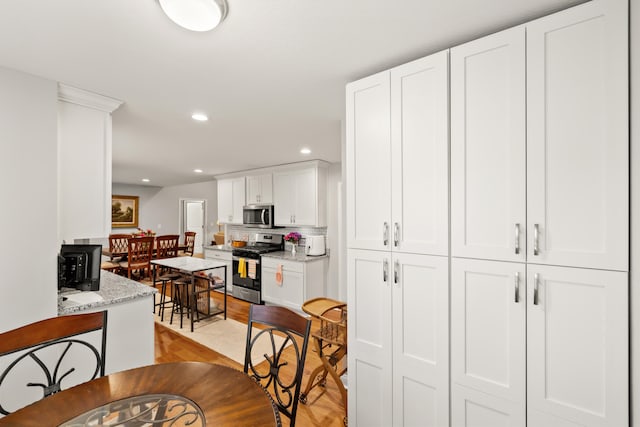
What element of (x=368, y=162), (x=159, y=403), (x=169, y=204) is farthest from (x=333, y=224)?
(x=169, y=204)

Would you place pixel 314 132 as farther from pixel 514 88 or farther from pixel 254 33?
pixel 514 88

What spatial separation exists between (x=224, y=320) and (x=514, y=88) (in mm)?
4256

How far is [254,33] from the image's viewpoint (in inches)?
56.3

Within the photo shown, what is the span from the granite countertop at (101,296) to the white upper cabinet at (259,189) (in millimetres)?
2997

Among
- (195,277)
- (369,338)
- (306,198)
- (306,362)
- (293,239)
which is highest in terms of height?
(306,198)

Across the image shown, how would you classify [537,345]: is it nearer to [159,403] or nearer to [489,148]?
[489,148]

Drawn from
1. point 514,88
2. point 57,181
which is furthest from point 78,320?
point 514,88

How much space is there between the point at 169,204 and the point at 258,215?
500 centimetres

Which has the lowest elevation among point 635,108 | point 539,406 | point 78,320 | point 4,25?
point 539,406

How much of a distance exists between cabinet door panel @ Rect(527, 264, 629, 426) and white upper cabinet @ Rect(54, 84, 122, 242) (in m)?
2.83

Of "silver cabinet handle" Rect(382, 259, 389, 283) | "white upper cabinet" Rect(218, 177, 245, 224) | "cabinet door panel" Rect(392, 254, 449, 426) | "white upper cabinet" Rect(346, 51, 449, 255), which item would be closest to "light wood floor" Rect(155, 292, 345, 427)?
"cabinet door panel" Rect(392, 254, 449, 426)

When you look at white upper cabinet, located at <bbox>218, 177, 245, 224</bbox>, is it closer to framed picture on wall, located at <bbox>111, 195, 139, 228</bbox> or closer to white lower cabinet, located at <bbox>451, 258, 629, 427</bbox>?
framed picture on wall, located at <bbox>111, 195, 139, 228</bbox>

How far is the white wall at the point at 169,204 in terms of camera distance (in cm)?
838

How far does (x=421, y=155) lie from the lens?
5.21 feet
